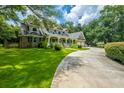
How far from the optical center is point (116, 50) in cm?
674

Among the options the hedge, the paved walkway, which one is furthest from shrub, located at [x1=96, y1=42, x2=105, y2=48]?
the paved walkway

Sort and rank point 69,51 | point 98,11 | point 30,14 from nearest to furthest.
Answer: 1. point 98,11
2. point 30,14
3. point 69,51

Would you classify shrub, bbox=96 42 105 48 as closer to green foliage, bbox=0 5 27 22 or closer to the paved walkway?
the paved walkway

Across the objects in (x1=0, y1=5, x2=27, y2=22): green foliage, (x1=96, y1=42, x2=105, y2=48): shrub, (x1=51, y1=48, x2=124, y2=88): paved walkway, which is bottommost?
(x1=51, y1=48, x2=124, y2=88): paved walkway

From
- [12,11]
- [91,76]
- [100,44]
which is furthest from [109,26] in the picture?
[12,11]

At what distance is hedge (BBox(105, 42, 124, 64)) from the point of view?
6.32 metres

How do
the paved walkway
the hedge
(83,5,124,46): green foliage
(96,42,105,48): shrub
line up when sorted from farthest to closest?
(96,42,105,48): shrub, the hedge, (83,5,124,46): green foliage, the paved walkway

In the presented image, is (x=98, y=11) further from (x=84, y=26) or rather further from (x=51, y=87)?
(x=51, y=87)

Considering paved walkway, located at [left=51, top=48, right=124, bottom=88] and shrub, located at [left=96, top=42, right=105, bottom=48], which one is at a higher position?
shrub, located at [left=96, top=42, right=105, bottom=48]

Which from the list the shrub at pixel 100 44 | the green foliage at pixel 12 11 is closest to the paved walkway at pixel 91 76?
the shrub at pixel 100 44

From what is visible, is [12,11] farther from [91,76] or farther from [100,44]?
[91,76]

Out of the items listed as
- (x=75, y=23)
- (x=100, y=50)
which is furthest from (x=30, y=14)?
(x=100, y=50)

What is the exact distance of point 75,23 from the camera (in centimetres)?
665
